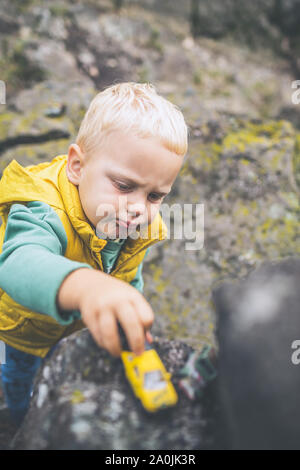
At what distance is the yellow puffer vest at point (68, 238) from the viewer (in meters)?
1.36

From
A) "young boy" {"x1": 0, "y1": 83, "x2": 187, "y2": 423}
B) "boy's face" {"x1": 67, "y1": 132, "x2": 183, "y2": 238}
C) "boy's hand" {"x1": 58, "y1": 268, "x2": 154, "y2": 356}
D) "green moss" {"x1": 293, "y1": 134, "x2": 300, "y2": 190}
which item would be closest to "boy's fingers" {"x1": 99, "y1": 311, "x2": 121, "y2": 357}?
"boy's hand" {"x1": 58, "y1": 268, "x2": 154, "y2": 356}

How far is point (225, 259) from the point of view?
247 centimetres

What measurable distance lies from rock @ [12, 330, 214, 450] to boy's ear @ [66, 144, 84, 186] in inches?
25.6

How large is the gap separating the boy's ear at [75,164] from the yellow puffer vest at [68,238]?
3 cm

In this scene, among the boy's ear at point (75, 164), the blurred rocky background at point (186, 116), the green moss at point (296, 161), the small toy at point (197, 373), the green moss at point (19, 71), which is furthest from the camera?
the green moss at point (19, 71)

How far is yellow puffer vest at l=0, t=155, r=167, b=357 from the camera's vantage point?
136cm

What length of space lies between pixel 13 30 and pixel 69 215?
433cm

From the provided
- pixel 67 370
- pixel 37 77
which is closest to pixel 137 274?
pixel 67 370

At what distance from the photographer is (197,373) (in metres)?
1.25

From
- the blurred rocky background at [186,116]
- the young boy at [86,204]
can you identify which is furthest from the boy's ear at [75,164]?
the blurred rocky background at [186,116]

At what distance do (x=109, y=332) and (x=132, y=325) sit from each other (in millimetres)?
52

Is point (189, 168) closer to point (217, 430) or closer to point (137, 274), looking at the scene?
point (137, 274)

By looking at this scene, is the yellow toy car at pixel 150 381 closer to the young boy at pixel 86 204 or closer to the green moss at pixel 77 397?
the green moss at pixel 77 397

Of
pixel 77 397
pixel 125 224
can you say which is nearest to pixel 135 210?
pixel 125 224
